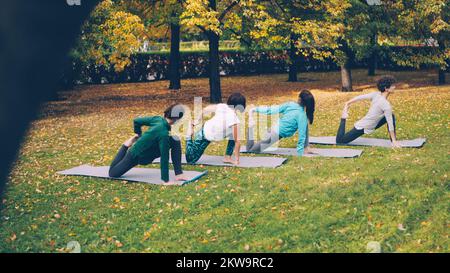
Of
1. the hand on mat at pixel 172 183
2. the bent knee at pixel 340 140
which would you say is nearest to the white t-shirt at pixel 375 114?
the bent knee at pixel 340 140

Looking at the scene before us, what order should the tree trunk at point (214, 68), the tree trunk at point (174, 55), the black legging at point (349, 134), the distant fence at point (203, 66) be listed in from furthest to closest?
the distant fence at point (203, 66)
the tree trunk at point (174, 55)
the tree trunk at point (214, 68)
the black legging at point (349, 134)

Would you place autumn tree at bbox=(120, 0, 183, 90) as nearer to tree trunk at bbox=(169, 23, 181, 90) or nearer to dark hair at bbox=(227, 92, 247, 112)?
tree trunk at bbox=(169, 23, 181, 90)

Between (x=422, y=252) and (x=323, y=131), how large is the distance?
7769 mm

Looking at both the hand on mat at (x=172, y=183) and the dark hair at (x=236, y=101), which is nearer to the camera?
the hand on mat at (x=172, y=183)

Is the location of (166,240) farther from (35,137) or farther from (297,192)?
(35,137)

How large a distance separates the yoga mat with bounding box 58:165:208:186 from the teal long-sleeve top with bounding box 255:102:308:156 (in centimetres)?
197

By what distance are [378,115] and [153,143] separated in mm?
4828

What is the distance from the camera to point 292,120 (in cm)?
1016

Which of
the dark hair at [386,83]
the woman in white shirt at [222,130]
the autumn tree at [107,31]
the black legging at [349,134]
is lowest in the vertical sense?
the black legging at [349,134]

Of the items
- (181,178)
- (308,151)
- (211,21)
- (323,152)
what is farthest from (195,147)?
(211,21)

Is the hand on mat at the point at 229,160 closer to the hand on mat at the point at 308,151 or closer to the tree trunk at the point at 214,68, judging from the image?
the hand on mat at the point at 308,151

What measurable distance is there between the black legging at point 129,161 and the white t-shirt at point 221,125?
1044mm

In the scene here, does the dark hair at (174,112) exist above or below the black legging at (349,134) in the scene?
above

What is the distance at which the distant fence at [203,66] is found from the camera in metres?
29.9
